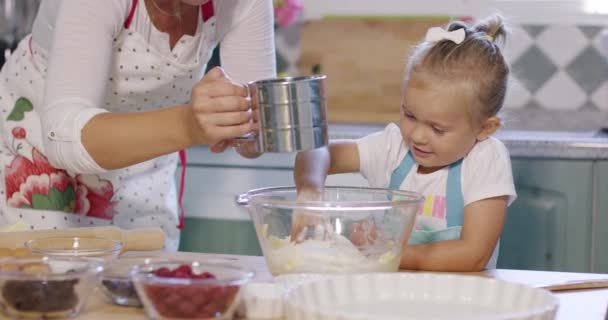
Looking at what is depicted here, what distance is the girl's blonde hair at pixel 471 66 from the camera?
156 centimetres

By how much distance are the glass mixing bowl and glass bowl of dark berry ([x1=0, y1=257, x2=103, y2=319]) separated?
0.80ft

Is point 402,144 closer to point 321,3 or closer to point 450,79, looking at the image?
point 450,79

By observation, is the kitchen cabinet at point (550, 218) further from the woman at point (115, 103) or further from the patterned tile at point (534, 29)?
the woman at point (115, 103)

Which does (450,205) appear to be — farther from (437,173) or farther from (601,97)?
(601,97)

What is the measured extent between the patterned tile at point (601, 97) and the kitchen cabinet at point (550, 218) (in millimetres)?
626

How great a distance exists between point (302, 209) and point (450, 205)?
0.47m

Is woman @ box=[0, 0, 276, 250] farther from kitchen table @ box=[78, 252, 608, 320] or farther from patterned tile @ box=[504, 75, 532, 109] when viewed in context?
patterned tile @ box=[504, 75, 532, 109]

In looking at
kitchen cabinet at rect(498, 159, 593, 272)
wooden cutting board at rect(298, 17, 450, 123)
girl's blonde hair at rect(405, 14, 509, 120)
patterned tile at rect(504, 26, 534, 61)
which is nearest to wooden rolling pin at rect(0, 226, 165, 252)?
girl's blonde hair at rect(405, 14, 509, 120)

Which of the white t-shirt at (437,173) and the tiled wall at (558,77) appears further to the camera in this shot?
the tiled wall at (558,77)

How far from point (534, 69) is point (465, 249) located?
64.3 inches

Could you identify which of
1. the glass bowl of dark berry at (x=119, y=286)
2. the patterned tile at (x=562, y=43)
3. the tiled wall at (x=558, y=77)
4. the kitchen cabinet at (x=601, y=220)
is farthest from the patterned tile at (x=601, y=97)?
the glass bowl of dark berry at (x=119, y=286)

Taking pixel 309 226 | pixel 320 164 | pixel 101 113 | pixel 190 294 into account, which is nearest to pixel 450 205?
pixel 320 164

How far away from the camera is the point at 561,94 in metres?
2.88

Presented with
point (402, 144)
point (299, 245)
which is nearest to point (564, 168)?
point (402, 144)
